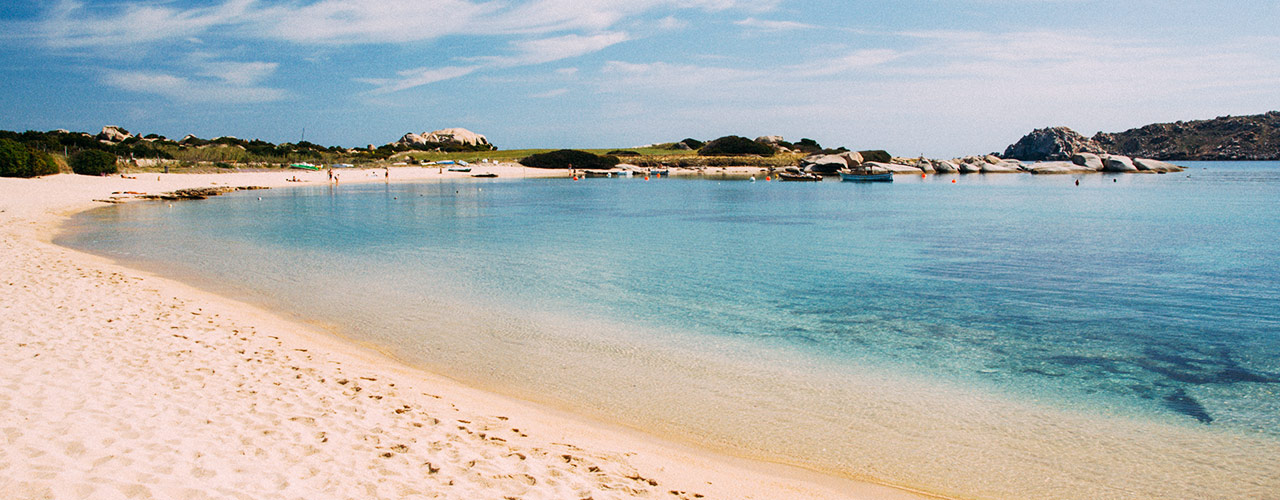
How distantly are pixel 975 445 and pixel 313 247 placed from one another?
70.6 ft

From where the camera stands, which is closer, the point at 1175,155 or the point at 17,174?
the point at 17,174

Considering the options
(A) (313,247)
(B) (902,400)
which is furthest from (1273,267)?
(A) (313,247)

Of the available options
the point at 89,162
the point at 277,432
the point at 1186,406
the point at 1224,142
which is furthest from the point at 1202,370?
the point at 1224,142

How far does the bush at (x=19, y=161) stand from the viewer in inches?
1683

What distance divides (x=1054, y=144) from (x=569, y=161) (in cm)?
11779

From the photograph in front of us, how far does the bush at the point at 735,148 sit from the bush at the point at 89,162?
4059 inches

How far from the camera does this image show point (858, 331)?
11.7m

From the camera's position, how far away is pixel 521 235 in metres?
27.3

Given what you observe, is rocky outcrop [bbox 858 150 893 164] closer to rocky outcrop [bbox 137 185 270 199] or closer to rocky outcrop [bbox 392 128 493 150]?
rocky outcrop [bbox 392 128 493 150]

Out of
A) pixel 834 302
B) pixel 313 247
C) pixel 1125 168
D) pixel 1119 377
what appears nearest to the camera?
pixel 1119 377

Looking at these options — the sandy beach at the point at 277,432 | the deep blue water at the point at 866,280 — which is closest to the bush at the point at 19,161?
the deep blue water at the point at 866,280

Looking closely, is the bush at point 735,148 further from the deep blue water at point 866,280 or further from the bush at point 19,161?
the bush at point 19,161

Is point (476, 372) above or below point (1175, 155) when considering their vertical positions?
Result: below

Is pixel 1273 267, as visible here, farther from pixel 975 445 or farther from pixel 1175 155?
pixel 1175 155
